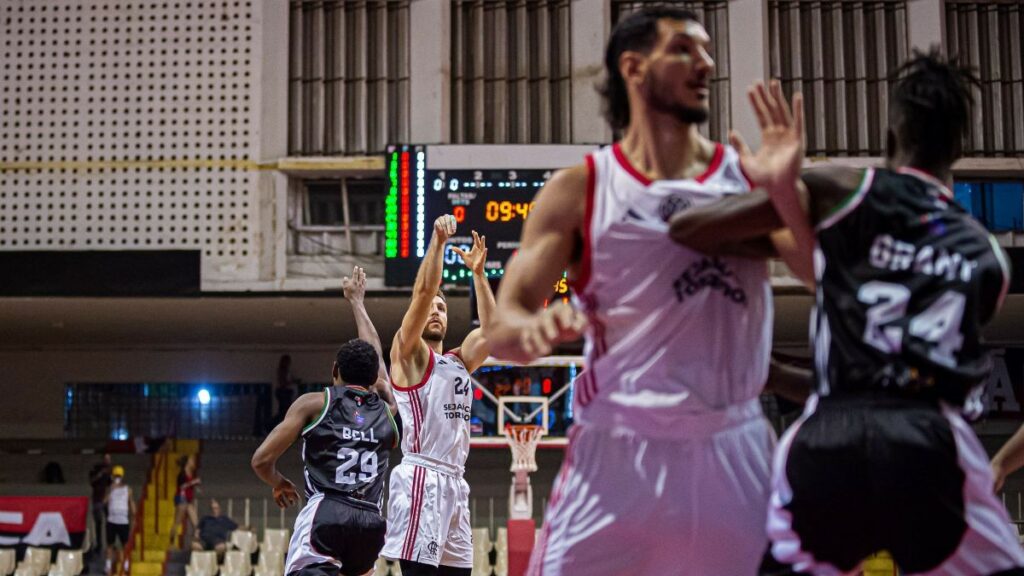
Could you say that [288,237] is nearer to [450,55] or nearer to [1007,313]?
[450,55]

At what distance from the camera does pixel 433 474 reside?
7461 millimetres

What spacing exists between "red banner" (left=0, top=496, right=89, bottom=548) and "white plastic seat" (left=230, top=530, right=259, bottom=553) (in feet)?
8.02

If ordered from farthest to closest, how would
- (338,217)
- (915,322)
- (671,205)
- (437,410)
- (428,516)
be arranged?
(338,217), (437,410), (428,516), (671,205), (915,322)

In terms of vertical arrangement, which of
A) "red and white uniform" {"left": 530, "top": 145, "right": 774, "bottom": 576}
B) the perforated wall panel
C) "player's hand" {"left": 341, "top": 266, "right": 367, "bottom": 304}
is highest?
the perforated wall panel

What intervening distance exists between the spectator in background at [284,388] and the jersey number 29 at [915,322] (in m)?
19.5

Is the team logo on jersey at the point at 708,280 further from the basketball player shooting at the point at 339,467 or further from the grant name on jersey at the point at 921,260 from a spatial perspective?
the basketball player shooting at the point at 339,467

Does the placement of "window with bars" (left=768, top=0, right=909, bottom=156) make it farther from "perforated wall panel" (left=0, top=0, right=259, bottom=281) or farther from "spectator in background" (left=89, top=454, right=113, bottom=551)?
"spectator in background" (left=89, top=454, right=113, bottom=551)

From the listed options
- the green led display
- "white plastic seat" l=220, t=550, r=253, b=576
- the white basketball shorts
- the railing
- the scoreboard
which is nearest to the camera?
the white basketball shorts

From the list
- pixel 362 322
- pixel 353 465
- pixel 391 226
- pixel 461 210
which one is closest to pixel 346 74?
pixel 391 226

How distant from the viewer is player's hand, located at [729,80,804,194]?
335cm

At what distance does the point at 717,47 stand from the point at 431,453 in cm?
1253

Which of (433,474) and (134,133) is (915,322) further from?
(134,133)

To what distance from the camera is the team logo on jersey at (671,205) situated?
358 centimetres

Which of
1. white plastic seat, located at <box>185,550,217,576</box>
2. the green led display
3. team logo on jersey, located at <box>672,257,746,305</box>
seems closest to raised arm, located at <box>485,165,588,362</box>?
team logo on jersey, located at <box>672,257,746,305</box>
